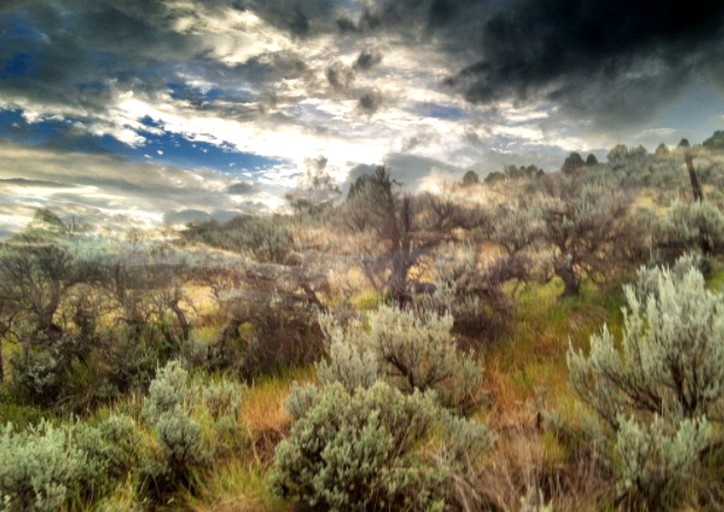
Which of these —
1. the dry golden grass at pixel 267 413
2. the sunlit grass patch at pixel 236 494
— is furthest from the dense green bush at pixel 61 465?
the dry golden grass at pixel 267 413

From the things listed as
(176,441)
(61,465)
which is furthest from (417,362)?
(61,465)

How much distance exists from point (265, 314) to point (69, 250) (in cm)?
416

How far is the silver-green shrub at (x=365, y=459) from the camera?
117 inches

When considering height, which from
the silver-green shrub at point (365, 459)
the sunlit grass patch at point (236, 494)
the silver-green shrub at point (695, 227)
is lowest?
the sunlit grass patch at point (236, 494)

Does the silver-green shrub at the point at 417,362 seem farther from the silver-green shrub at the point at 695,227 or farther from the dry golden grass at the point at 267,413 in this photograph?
the silver-green shrub at the point at 695,227

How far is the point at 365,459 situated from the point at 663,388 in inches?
103

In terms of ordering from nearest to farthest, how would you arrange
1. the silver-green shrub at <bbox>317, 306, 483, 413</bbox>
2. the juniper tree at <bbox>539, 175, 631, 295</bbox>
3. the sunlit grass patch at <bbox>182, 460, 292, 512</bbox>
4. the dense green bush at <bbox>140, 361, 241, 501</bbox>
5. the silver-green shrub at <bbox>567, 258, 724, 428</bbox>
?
the sunlit grass patch at <bbox>182, 460, 292, 512</bbox> < the silver-green shrub at <bbox>567, 258, 724, 428</bbox> < the dense green bush at <bbox>140, 361, 241, 501</bbox> < the silver-green shrub at <bbox>317, 306, 483, 413</bbox> < the juniper tree at <bbox>539, 175, 631, 295</bbox>

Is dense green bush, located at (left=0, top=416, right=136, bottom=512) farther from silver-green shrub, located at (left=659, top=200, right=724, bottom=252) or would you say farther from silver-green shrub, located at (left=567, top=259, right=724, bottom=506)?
silver-green shrub, located at (left=659, top=200, right=724, bottom=252)

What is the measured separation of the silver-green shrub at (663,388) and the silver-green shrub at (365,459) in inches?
41.9

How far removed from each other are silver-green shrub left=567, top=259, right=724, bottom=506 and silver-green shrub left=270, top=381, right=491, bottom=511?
1.06 metres

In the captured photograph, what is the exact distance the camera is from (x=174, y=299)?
8062 millimetres

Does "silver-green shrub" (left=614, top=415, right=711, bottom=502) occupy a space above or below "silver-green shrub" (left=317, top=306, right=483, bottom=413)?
below

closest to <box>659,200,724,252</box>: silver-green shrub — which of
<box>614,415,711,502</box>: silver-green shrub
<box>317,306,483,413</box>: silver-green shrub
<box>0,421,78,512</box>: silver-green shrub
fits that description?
<box>317,306,483,413</box>: silver-green shrub

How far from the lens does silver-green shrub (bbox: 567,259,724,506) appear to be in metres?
2.98
